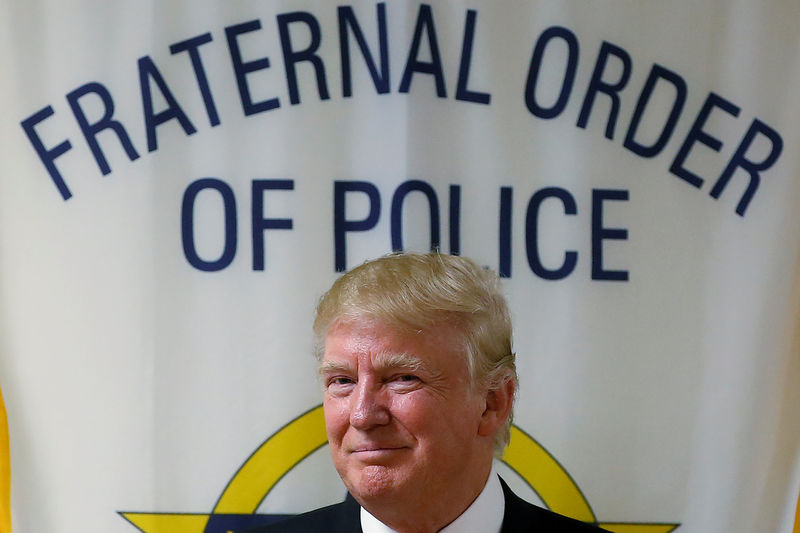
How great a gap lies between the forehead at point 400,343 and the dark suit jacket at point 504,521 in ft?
1.14

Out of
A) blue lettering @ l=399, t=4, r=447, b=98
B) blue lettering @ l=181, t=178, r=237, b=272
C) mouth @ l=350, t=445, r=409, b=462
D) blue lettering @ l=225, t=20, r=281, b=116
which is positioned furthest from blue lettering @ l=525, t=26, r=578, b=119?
mouth @ l=350, t=445, r=409, b=462

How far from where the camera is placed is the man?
164 cm

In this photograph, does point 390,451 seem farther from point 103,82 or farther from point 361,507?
point 103,82

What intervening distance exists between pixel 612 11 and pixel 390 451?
1.21 m

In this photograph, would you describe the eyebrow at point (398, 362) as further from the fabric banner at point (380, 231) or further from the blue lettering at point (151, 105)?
the blue lettering at point (151, 105)

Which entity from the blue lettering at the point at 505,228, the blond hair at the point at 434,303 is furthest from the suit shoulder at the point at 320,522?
the blue lettering at the point at 505,228

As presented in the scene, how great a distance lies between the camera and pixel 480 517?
5.85 feet

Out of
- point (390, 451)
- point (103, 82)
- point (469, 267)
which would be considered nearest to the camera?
point (390, 451)

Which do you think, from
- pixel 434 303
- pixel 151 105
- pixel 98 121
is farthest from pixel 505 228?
pixel 98 121

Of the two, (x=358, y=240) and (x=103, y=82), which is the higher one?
(x=103, y=82)

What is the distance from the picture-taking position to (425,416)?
1642 mm

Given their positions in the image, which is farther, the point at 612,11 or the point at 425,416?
the point at 612,11

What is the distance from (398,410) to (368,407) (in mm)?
54

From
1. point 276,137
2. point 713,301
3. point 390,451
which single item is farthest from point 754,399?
point 276,137
